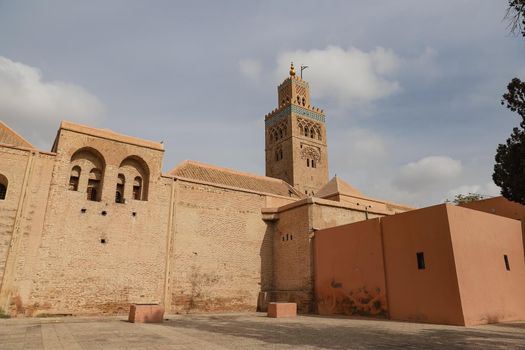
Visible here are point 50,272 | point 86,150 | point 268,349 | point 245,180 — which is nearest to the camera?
point 268,349

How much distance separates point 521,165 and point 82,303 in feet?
46.4

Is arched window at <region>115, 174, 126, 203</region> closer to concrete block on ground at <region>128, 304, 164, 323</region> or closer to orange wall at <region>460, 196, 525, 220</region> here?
concrete block on ground at <region>128, 304, 164, 323</region>

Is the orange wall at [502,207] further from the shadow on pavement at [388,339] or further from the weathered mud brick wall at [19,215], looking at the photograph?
the weathered mud brick wall at [19,215]

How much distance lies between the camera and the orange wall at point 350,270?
12820 mm

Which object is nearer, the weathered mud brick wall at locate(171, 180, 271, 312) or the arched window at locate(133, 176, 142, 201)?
the weathered mud brick wall at locate(171, 180, 271, 312)

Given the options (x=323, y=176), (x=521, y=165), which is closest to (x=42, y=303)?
(x=521, y=165)

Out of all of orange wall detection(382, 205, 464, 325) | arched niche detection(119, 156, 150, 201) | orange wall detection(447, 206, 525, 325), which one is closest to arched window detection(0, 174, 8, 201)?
arched niche detection(119, 156, 150, 201)

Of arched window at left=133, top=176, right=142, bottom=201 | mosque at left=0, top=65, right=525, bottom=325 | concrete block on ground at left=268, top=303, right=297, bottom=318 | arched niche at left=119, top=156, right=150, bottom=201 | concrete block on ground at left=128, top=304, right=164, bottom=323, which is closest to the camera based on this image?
concrete block on ground at left=128, top=304, right=164, bottom=323

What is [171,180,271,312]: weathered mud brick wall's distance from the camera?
51.0 feet

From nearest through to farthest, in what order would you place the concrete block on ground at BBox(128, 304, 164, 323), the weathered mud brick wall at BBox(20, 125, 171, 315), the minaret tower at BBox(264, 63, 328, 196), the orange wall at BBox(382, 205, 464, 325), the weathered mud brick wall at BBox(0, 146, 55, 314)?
the orange wall at BBox(382, 205, 464, 325) → the concrete block on ground at BBox(128, 304, 164, 323) → the weathered mud brick wall at BBox(0, 146, 55, 314) → the weathered mud brick wall at BBox(20, 125, 171, 315) → the minaret tower at BBox(264, 63, 328, 196)

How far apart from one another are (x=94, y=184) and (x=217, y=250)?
5.89 metres

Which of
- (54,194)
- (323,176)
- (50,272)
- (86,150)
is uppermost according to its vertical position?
(323,176)

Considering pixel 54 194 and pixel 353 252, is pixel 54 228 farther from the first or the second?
pixel 353 252

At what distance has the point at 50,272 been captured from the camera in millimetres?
12875
